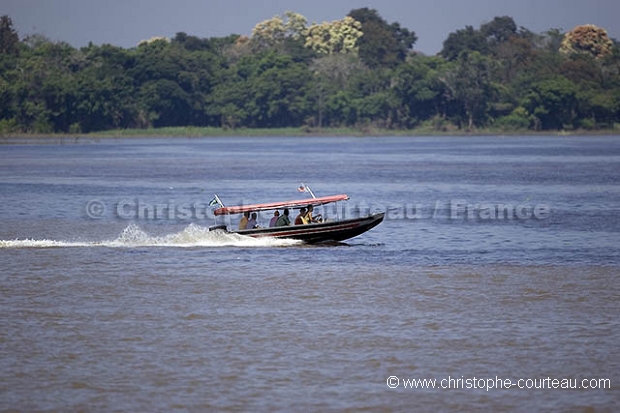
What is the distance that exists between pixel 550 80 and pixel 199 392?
136 m

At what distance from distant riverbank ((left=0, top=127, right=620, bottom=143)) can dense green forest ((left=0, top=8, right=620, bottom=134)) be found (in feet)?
2.77

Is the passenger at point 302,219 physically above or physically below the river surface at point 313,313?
above

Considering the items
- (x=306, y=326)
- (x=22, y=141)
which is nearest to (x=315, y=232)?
(x=306, y=326)

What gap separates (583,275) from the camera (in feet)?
85.4

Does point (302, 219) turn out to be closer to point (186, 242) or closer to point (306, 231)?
point (306, 231)

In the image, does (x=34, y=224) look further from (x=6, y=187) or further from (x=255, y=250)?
(x=6, y=187)

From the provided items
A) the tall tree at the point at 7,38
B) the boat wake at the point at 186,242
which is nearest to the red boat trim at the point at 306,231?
the boat wake at the point at 186,242

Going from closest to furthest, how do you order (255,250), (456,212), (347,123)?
1. (255,250)
2. (456,212)
3. (347,123)

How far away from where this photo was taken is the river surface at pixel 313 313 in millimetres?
16000

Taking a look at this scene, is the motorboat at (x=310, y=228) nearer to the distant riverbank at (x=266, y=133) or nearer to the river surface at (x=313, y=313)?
the river surface at (x=313, y=313)

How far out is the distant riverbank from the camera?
15088 cm

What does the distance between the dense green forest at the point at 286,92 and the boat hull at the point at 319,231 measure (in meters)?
115

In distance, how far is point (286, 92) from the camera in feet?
517

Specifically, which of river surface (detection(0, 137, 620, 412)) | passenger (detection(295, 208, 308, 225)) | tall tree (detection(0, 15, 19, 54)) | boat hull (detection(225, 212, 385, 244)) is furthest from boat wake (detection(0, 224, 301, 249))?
tall tree (detection(0, 15, 19, 54))
